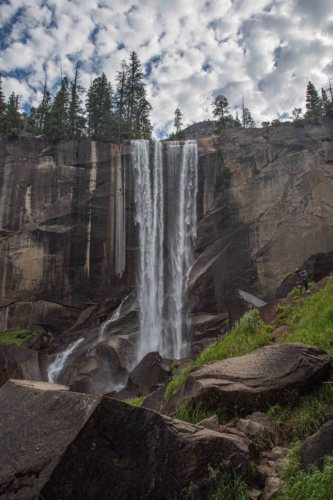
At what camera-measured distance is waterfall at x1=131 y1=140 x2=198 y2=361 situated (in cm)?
2839

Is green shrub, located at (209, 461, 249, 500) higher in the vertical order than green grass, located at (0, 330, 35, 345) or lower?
higher

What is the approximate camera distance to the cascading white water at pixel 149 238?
2888cm

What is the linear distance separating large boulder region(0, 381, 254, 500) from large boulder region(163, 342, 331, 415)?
149 cm

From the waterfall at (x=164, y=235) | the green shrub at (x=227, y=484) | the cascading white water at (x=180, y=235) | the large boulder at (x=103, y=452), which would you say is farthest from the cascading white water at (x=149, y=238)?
the green shrub at (x=227, y=484)

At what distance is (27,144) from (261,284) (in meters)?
25.3

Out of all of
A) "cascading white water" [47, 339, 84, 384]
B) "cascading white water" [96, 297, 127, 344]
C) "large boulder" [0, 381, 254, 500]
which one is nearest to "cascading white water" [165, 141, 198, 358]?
"cascading white water" [96, 297, 127, 344]

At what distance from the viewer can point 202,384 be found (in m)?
6.47

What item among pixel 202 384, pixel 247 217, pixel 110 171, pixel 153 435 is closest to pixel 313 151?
pixel 247 217

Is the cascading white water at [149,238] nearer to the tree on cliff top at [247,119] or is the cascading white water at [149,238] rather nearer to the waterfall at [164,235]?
the waterfall at [164,235]

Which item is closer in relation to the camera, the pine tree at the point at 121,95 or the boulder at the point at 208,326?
the boulder at the point at 208,326

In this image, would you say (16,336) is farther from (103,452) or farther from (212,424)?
(103,452)

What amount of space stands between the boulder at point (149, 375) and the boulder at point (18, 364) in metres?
7.41

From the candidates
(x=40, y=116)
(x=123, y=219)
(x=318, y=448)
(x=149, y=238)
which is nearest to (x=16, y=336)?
(x=123, y=219)

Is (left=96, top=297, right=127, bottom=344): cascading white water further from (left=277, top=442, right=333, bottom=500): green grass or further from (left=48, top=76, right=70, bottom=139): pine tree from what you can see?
(left=277, top=442, right=333, bottom=500): green grass
